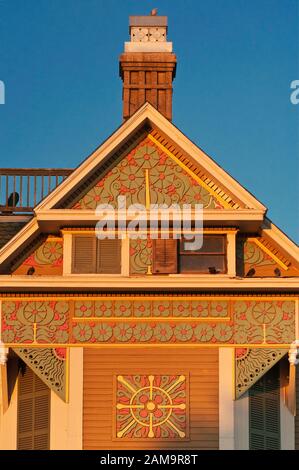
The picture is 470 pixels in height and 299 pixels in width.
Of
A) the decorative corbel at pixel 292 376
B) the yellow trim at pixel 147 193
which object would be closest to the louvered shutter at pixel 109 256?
the yellow trim at pixel 147 193

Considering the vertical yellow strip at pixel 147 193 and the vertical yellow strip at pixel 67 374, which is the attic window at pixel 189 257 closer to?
the vertical yellow strip at pixel 147 193

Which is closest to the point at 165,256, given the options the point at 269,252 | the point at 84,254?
the point at 84,254

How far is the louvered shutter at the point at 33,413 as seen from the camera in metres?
30.3

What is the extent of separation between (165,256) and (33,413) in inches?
171

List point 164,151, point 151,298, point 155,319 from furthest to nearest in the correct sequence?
1. point 164,151
2. point 151,298
3. point 155,319

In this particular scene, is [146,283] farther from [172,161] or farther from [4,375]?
[4,375]

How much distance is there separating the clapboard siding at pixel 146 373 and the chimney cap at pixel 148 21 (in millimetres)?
9140

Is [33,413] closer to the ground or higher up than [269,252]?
closer to the ground

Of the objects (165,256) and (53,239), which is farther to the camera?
(53,239)

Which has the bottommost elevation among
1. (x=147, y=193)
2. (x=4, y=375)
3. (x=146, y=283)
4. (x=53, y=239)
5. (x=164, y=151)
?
(x=4, y=375)

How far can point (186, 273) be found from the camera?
101 feet

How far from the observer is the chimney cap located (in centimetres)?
3547

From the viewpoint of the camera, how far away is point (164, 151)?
31312mm

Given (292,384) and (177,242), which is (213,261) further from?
(292,384)
